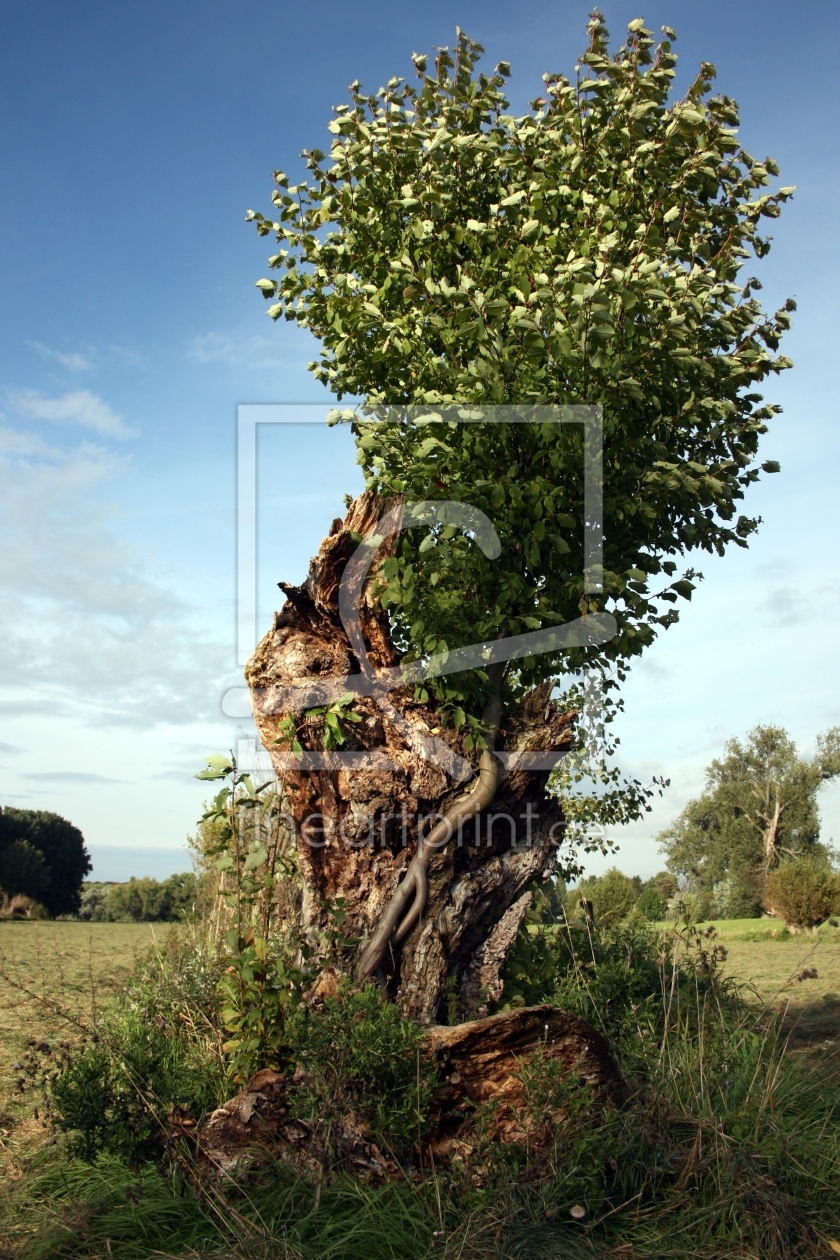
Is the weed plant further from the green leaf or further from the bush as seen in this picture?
the bush

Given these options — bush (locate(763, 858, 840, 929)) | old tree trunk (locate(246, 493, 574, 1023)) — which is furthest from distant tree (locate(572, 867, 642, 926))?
old tree trunk (locate(246, 493, 574, 1023))

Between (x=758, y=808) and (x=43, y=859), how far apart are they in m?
37.9

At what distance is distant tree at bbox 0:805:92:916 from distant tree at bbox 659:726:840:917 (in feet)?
107

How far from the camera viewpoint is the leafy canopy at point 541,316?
6762 millimetres

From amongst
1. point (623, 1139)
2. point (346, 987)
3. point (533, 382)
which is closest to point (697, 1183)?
point (623, 1139)

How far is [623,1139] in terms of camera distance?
16.9ft

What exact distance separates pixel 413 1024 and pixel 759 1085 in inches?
98.8

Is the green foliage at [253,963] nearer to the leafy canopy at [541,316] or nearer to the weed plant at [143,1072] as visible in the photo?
the weed plant at [143,1072]

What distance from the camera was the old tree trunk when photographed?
6969 mm

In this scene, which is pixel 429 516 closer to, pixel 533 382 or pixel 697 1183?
pixel 533 382

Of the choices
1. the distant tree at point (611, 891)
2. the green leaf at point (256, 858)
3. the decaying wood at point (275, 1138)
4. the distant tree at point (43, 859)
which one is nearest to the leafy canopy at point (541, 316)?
the green leaf at point (256, 858)

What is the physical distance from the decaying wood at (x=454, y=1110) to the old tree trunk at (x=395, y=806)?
116 cm

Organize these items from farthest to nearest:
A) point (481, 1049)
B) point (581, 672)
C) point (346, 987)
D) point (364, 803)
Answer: point (581, 672) → point (364, 803) → point (346, 987) → point (481, 1049)

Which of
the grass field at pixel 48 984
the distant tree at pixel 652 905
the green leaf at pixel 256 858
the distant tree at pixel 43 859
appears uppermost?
the green leaf at pixel 256 858
